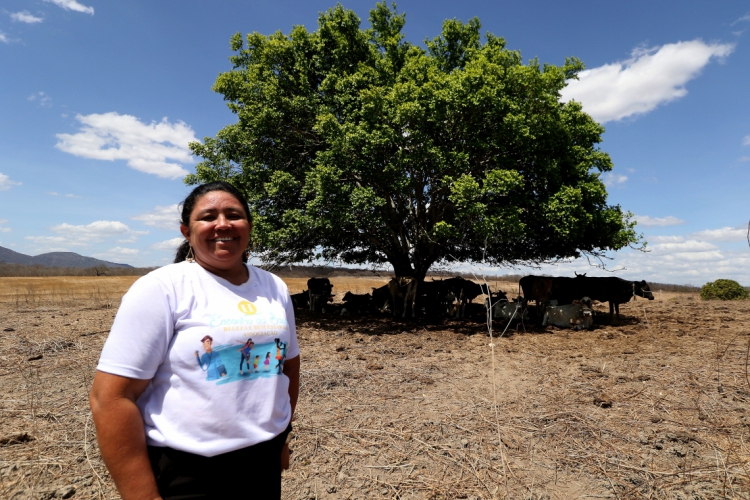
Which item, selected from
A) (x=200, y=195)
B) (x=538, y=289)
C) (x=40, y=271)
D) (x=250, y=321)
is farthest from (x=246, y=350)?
(x=40, y=271)

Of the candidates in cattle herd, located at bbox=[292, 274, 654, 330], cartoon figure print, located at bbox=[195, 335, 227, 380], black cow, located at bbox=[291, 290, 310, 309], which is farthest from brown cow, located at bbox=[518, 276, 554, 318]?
cartoon figure print, located at bbox=[195, 335, 227, 380]

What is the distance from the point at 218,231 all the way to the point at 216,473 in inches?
38.5

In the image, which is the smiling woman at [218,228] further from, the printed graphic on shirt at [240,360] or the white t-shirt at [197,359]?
the printed graphic on shirt at [240,360]

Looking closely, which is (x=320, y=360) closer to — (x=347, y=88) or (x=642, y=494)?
(x=642, y=494)

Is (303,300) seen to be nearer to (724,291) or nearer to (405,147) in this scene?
(405,147)

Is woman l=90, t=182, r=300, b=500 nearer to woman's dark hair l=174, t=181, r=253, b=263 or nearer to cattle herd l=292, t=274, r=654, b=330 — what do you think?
woman's dark hair l=174, t=181, r=253, b=263

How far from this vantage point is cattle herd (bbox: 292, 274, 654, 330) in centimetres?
1291

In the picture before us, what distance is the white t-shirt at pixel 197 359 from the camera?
58.5 inches

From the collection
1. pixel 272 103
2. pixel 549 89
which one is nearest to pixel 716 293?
pixel 549 89

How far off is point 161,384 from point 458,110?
425 inches

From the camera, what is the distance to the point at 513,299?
15.2 meters

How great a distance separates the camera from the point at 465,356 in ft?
28.3

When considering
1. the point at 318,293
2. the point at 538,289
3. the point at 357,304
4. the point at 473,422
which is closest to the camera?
the point at 473,422

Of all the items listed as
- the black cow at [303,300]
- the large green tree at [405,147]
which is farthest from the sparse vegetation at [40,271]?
the large green tree at [405,147]
